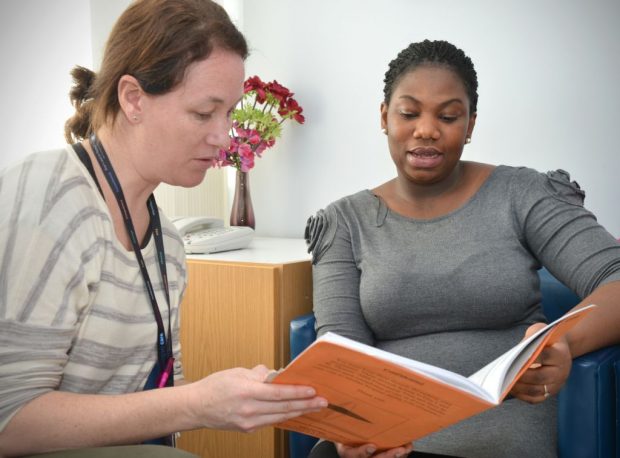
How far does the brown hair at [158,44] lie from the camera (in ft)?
3.13

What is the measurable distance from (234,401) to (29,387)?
280 mm

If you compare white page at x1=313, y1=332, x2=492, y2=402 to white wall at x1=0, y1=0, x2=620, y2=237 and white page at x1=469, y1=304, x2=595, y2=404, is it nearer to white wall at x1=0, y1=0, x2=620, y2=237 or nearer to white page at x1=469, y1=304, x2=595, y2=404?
white page at x1=469, y1=304, x2=595, y2=404

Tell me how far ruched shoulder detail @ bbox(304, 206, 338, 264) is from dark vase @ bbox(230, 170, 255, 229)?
735 millimetres

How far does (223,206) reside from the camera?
2.51m

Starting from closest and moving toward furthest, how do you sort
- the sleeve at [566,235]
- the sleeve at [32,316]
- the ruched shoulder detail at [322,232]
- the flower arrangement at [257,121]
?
the sleeve at [32,316], the sleeve at [566,235], the ruched shoulder detail at [322,232], the flower arrangement at [257,121]

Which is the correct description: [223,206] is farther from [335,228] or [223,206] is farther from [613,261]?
[613,261]

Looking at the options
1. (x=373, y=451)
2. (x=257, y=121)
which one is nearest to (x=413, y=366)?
(x=373, y=451)

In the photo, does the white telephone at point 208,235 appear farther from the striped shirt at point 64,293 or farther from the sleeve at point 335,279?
the striped shirt at point 64,293

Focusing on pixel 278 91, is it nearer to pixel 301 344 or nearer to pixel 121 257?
pixel 301 344

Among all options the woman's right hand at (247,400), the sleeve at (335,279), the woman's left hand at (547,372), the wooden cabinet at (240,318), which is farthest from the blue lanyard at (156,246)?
the woman's left hand at (547,372)

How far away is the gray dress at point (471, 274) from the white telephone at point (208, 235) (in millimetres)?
493

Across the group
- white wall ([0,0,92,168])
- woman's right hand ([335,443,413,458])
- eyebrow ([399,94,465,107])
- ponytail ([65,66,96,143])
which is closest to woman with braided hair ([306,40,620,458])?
eyebrow ([399,94,465,107])

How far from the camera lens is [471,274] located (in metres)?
1.28

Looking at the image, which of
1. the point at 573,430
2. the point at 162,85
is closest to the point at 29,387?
the point at 162,85
